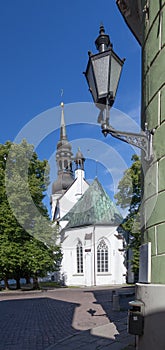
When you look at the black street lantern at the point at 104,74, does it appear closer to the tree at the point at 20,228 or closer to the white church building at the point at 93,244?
the tree at the point at 20,228

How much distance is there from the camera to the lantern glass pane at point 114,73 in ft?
10.3

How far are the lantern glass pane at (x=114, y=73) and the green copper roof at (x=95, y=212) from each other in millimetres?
26544

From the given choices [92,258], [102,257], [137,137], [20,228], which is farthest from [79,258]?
[137,137]

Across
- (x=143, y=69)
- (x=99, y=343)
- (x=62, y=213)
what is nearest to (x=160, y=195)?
(x=143, y=69)

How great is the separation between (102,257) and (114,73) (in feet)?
92.9

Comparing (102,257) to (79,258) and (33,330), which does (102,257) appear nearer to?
(79,258)

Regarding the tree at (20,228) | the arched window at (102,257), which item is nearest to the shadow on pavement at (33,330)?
the tree at (20,228)

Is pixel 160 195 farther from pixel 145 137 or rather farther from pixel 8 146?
pixel 8 146

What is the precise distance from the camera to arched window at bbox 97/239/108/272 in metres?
29.5

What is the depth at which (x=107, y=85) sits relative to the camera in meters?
3.07

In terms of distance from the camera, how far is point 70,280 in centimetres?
3083

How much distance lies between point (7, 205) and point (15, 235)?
2.26 m

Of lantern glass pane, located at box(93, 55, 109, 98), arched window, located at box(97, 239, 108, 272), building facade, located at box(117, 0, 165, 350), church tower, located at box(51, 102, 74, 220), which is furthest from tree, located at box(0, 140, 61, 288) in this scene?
church tower, located at box(51, 102, 74, 220)

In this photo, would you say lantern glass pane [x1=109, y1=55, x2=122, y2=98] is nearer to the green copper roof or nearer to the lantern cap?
the lantern cap
